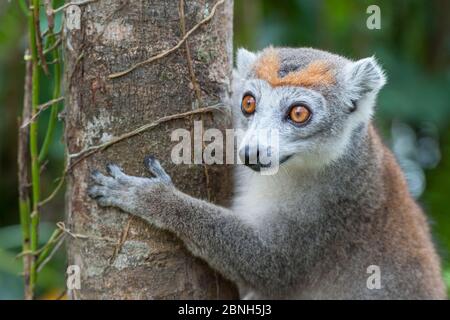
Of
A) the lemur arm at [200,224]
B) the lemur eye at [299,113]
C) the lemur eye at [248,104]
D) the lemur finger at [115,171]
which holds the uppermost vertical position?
the lemur eye at [248,104]

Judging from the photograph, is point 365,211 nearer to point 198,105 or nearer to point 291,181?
point 291,181

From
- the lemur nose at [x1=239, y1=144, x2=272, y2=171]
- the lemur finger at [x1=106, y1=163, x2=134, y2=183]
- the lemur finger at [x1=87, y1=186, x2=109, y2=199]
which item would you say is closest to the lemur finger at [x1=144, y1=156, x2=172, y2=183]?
the lemur finger at [x1=106, y1=163, x2=134, y2=183]

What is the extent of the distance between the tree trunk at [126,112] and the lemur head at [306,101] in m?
0.57

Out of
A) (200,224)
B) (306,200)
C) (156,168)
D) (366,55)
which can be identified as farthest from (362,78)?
(366,55)

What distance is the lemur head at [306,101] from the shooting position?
4820 millimetres

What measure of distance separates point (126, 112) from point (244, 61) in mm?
1569

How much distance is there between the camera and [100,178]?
4.34m

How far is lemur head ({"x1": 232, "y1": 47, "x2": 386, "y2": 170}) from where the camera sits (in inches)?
190

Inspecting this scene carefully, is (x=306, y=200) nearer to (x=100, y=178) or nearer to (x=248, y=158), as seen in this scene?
(x=248, y=158)

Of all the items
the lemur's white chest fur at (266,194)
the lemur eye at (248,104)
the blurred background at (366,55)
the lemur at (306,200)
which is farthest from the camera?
the blurred background at (366,55)

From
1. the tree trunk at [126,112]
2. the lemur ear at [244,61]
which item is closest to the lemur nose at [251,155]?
the tree trunk at [126,112]

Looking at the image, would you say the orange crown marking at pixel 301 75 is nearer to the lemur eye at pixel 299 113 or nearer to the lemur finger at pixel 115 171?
the lemur eye at pixel 299 113

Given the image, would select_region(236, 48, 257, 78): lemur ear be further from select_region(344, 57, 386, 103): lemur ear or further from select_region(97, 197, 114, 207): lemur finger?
select_region(97, 197, 114, 207): lemur finger

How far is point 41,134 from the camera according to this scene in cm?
859
